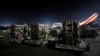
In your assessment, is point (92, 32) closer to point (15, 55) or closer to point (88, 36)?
point (88, 36)

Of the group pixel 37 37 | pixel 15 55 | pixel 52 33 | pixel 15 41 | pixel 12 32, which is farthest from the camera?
pixel 52 33

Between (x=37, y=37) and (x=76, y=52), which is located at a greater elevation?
(x=37, y=37)

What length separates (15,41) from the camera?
24.1 m

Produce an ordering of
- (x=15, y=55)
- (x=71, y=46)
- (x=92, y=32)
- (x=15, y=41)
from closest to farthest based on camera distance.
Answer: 1. (x=15, y=55)
2. (x=71, y=46)
3. (x=15, y=41)
4. (x=92, y=32)

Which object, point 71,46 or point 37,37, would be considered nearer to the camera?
point 71,46

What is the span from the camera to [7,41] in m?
24.8

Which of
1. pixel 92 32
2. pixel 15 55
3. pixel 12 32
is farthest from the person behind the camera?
pixel 92 32

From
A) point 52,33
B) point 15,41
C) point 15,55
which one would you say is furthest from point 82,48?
point 52,33

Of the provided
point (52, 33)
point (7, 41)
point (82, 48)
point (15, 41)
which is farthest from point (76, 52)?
point (52, 33)

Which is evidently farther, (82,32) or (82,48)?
(82,32)

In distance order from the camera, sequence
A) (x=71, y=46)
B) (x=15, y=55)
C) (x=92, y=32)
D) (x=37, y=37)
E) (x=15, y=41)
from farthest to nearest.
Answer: (x=92, y=32)
(x=15, y=41)
(x=37, y=37)
(x=71, y=46)
(x=15, y=55)

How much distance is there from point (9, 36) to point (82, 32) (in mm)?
18288

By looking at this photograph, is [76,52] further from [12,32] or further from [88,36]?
[88,36]

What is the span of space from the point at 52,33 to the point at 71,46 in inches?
775
